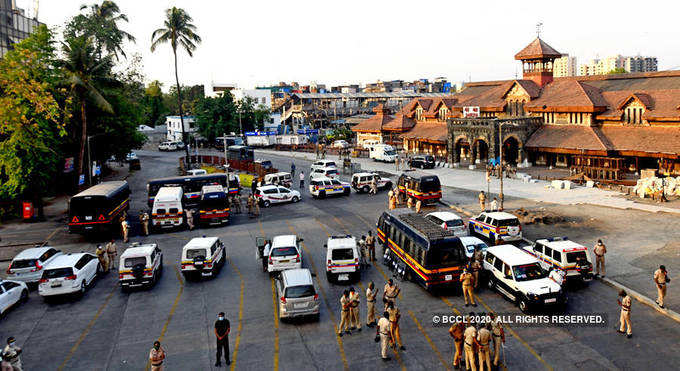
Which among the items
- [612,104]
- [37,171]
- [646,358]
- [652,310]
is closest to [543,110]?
[612,104]

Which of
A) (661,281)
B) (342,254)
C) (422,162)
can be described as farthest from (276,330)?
(422,162)

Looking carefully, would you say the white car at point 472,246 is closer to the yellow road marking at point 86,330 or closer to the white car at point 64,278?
the yellow road marking at point 86,330

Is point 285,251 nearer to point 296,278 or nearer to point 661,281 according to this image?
point 296,278

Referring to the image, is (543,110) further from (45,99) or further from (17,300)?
(17,300)

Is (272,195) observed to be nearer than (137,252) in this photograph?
No

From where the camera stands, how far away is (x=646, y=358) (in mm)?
15039

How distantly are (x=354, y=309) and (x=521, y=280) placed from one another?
655 centimetres

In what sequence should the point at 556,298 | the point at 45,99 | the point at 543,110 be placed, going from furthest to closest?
the point at 543,110 < the point at 45,99 < the point at 556,298

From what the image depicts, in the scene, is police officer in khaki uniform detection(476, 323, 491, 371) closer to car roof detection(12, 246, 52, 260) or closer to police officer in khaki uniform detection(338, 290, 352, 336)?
police officer in khaki uniform detection(338, 290, 352, 336)

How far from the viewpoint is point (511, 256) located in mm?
20250

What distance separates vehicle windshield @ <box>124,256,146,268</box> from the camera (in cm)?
2250

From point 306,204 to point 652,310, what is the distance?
27.1 m

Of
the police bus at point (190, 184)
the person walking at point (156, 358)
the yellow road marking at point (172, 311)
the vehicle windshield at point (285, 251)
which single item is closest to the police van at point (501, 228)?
the vehicle windshield at point (285, 251)

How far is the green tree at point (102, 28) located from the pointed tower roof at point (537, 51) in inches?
2122
